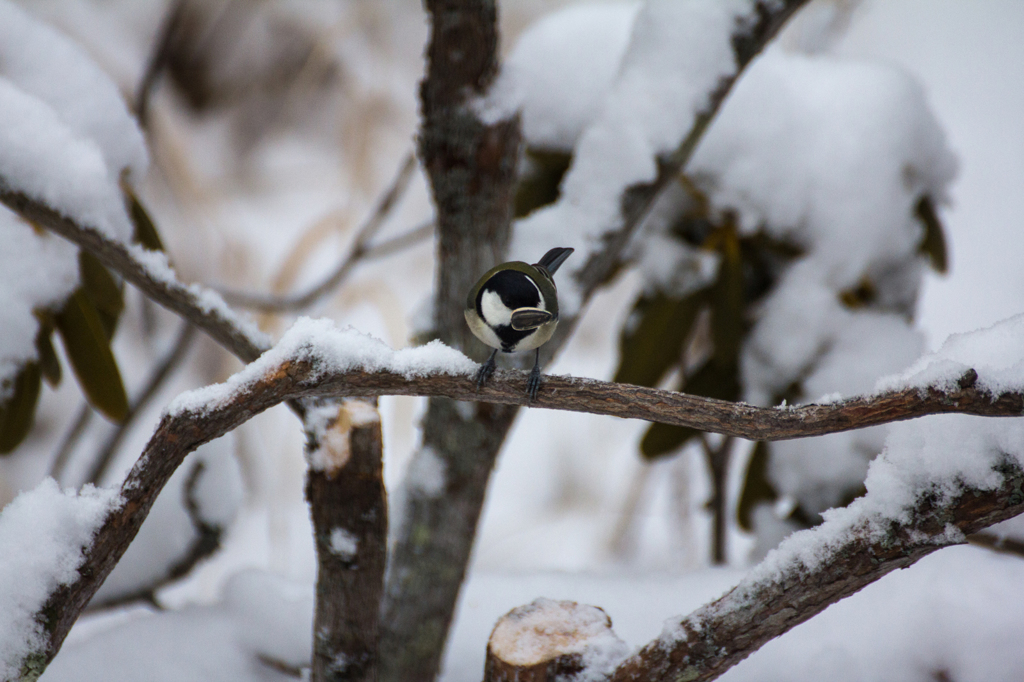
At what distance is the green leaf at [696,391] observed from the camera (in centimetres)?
85

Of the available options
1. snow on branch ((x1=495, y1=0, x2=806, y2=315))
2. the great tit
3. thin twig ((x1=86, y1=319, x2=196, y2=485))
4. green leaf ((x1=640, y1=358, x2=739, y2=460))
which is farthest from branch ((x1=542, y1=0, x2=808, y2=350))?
thin twig ((x1=86, y1=319, x2=196, y2=485))

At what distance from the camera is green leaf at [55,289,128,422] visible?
1.91ft

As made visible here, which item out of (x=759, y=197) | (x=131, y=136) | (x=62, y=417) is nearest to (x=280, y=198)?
(x=62, y=417)

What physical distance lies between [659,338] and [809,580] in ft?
1.47

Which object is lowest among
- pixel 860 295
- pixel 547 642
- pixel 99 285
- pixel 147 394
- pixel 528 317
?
pixel 547 642

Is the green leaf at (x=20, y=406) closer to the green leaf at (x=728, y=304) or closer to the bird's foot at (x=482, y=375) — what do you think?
the bird's foot at (x=482, y=375)

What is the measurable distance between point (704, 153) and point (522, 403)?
1.68 ft

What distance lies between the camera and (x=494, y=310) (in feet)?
1.51

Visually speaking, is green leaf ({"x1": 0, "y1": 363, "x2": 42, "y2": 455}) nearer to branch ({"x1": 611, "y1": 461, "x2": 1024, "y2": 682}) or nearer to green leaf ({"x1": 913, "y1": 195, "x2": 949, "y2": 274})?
branch ({"x1": 611, "y1": 461, "x2": 1024, "y2": 682})

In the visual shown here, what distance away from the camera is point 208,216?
137 cm

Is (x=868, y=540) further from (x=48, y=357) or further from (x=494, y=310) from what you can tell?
(x=48, y=357)

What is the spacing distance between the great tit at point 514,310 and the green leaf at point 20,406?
40cm

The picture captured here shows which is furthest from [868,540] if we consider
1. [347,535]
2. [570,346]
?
[570,346]

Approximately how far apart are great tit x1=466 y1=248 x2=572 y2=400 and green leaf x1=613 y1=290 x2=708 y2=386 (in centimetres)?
36
